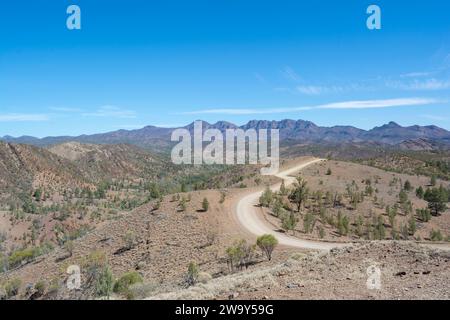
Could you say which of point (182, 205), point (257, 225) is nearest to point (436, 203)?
point (257, 225)

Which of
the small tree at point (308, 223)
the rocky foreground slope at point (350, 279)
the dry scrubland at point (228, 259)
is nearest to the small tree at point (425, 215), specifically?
the dry scrubland at point (228, 259)

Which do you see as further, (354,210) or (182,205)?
(354,210)

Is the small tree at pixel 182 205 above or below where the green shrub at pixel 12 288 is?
above

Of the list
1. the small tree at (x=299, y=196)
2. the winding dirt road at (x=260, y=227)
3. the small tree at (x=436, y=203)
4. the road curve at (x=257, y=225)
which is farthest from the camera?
the small tree at (x=436, y=203)

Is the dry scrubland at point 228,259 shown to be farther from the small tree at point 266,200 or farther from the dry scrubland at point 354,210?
the small tree at point 266,200

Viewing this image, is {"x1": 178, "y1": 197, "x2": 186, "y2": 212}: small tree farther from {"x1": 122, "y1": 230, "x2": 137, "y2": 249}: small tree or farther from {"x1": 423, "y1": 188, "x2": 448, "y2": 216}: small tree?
{"x1": 423, "y1": 188, "x2": 448, "y2": 216}: small tree

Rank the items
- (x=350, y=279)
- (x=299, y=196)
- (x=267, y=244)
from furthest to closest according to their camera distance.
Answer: (x=299, y=196)
(x=267, y=244)
(x=350, y=279)

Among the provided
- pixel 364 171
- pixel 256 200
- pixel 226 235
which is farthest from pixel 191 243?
pixel 364 171

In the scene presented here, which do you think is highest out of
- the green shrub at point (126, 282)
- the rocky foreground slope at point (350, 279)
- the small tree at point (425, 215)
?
the rocky foreground slope at point (350, 279)

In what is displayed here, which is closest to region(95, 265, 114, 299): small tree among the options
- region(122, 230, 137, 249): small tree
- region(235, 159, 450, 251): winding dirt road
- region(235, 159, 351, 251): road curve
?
region(122, 230, 137, 249): small tree

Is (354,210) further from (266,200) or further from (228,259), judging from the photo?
(228,259)

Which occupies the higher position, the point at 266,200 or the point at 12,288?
the point at 266,200
